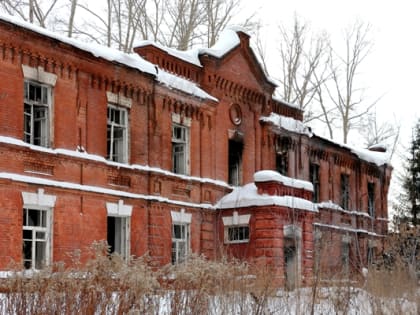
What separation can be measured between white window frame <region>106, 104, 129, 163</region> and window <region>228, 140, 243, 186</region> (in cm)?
595

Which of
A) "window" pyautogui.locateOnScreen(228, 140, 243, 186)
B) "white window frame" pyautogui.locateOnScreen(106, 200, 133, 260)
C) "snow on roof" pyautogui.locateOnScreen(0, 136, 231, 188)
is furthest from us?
"window" pyautogui.locateOnScreen(228, 140, 243, 186)

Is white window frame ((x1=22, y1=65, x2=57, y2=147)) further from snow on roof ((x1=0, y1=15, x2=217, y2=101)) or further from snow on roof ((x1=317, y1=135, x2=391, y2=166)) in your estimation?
snow on roof ((x1=317, y1=135, x2=391, y2=166))

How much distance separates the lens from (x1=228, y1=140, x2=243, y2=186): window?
83.7 feet

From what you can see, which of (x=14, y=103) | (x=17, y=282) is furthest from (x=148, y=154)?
(x=17, y=282)

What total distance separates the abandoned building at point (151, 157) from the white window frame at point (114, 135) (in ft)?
0.13

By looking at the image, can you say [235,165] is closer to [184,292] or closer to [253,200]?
[253,200]

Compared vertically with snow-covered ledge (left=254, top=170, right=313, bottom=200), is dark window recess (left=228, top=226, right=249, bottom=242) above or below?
below

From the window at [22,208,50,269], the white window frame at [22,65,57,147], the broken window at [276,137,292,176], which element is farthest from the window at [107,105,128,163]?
the broken window at [276,137,292,176]

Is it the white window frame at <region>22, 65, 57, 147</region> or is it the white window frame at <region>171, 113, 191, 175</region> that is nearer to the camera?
the white window frame at <region>22, 65, 57, 147</region>

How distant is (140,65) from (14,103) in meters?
4.84

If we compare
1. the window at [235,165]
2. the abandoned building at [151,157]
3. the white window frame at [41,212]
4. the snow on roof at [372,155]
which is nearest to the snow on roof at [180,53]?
the abandoned building at [151,157]

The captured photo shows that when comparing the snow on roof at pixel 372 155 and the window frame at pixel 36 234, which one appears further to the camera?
the snow on roof at pixel 372 155

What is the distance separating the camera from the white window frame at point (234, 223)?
75.5 ft

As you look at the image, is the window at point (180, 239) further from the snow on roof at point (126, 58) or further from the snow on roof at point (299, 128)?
the snow on roof at point (299, 128)
